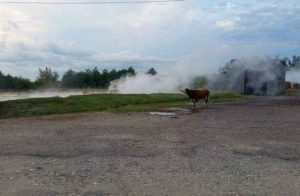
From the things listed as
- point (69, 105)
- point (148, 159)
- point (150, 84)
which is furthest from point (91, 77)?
point (148, 159)

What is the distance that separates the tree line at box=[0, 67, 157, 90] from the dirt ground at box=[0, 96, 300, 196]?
60703 mm

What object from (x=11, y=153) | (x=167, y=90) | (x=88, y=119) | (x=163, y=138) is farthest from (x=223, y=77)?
(x=11, y=153)

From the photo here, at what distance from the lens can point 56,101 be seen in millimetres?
29250

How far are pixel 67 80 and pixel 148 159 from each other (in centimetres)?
7796

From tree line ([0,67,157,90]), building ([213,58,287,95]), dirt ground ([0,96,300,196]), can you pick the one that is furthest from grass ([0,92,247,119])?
tree line ([0,67,157,90])

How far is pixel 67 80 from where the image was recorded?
88125mm

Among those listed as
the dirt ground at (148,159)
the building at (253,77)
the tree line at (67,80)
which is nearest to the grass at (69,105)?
the dirt ground at (148,159)

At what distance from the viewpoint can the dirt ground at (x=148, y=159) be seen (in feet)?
29.3

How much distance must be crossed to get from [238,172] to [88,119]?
13.1 m

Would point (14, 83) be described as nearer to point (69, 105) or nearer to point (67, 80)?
point (67, 80)

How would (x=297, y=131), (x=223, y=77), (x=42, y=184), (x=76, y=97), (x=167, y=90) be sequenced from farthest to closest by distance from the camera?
(x=223, y=77) → (x=167, y=90) → (x=76, y=97) → (x=297, y=131) → (x=42, y=184)

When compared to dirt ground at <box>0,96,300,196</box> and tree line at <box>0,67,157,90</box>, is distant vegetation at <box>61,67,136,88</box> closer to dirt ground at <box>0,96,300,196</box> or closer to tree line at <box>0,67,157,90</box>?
tree line at <box>0,67,157,90</box>

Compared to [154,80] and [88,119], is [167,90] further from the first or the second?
[88,119]

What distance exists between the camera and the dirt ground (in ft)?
29.3
